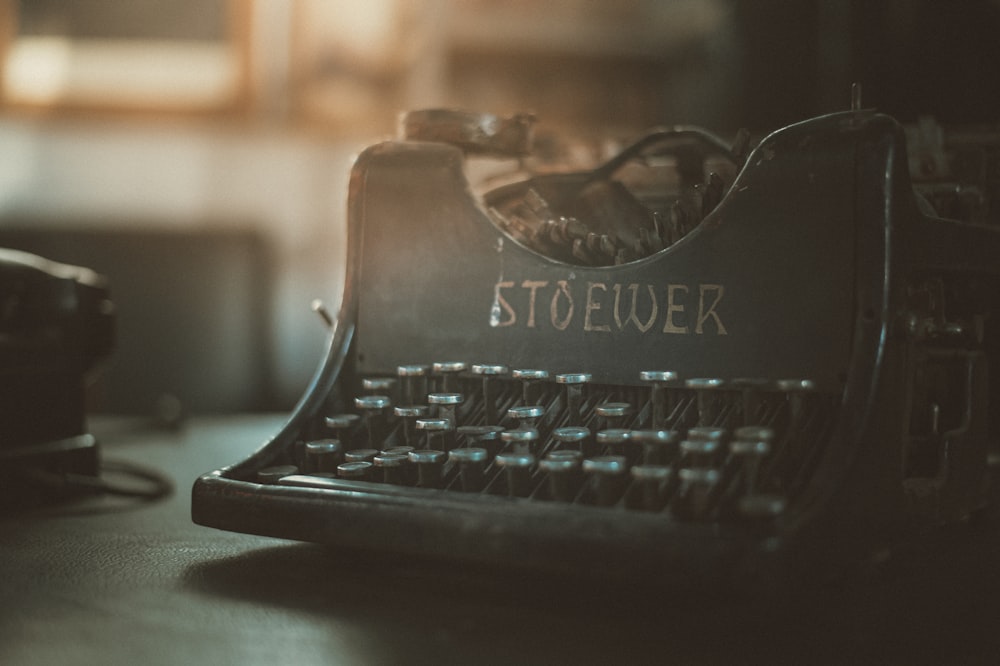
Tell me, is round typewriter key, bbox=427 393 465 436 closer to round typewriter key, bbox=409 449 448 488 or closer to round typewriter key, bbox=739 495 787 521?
round typewriter key, bbox=409 449 448 488

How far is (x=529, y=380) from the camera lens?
3.17 ft

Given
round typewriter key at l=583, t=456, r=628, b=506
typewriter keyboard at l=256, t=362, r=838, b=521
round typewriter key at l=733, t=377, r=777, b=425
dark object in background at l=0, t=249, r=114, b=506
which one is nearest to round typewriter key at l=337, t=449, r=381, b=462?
typewriter keyboard at l=256, t=362, r=838, b=521

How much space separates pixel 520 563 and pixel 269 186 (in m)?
2.36

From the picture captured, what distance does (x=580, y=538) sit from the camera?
0.74 metres

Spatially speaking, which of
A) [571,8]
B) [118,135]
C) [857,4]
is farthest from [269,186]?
[857,4]

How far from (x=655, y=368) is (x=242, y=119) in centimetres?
224

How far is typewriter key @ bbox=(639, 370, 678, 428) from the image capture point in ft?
2.89

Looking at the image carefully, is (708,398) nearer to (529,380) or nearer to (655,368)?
(655,368)

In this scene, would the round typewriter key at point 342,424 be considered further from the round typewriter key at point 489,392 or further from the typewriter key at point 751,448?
the typewriter key at point 751,448

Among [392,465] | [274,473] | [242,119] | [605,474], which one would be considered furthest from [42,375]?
[242,119]

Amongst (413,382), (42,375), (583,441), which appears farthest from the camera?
(42,375)

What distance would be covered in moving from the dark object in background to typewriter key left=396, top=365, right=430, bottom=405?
53cm

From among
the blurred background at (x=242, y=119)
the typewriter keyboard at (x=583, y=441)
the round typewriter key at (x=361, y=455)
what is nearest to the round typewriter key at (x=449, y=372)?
the typewriter keyboard at (x=583, y=441)

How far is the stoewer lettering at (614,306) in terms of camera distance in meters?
0.91
